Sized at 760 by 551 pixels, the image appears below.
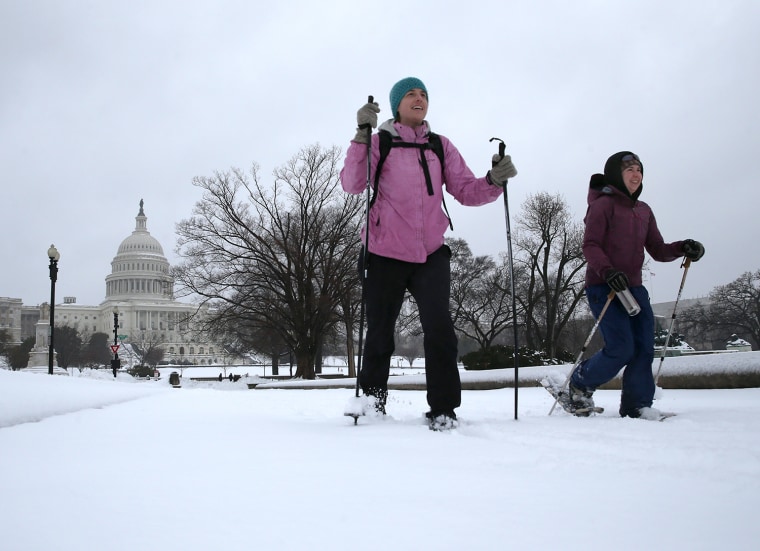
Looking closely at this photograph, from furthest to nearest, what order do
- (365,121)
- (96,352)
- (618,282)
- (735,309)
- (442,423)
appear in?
(96,352) < (735,309) < (618,282) < (365,121) < (442,423)

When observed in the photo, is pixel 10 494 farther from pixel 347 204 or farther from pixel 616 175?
pixel 347 204

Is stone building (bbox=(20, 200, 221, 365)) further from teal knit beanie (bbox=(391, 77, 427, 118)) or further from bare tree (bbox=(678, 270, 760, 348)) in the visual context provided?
teal knit beanie (bbox=(391, 77, 427, 118))

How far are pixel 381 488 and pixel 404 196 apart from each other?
2270 millimetres

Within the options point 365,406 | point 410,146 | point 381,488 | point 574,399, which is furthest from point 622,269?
point 381,488

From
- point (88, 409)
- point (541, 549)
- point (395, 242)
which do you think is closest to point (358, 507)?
point (541, 549)

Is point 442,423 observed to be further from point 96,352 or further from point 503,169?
point 96,352

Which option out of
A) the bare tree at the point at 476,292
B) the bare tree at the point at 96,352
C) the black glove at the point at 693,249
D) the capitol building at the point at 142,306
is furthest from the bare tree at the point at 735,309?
the capitol building at the point at 142,306

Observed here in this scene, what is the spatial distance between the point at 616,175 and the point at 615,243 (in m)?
0.48

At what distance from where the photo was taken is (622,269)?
4129mm

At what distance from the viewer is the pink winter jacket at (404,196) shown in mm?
3592

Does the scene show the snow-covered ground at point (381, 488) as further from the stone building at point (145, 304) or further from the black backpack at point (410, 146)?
Answer: the stone building at point (145, 304)

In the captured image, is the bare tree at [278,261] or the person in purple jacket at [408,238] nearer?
the person in purple jacket at [408,238]

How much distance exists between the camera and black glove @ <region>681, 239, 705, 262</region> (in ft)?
13.8


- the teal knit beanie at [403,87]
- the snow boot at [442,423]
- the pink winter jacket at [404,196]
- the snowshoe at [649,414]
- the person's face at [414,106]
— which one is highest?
the teal knit beanie at [403,87]
